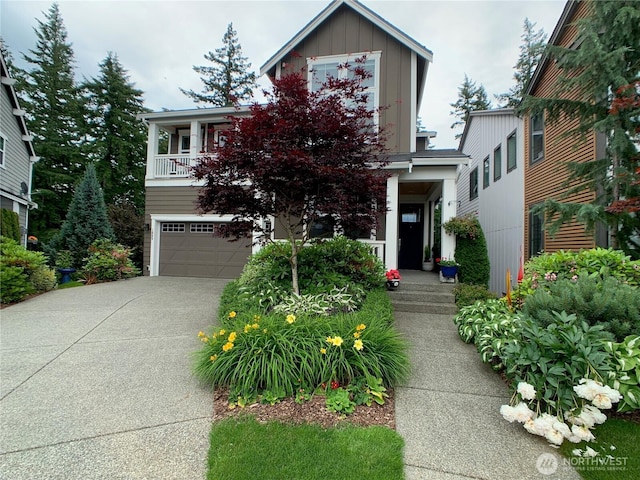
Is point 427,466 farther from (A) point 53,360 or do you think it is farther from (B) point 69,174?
(B) point 69,174

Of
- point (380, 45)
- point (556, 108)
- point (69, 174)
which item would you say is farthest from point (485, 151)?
point (69, 174)

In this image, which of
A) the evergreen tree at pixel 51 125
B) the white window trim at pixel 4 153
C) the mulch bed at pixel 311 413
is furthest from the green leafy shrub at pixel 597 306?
the evergreen tree at pixel 51 125

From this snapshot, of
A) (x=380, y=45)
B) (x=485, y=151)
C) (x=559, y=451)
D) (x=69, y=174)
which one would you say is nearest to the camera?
(x=559, y=451)

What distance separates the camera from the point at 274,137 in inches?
178

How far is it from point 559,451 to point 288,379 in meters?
2.22

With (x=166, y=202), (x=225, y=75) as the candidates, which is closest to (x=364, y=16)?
(x=166, y=202)

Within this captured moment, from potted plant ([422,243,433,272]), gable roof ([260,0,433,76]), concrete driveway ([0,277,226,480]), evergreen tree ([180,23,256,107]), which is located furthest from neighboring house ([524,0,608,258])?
evergreen tree ([180,23,256,107])

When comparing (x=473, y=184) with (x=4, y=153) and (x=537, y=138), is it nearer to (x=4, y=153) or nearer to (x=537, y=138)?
(x=537, y=138)

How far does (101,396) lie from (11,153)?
13758mm

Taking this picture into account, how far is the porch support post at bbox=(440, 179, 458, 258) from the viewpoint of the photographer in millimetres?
7516

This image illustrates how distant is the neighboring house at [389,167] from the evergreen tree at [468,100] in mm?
17897

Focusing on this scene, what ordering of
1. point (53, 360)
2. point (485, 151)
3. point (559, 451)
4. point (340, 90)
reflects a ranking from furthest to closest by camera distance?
point (485, 151) < point (340, 90) < point (53, 360) < point (559, 451)

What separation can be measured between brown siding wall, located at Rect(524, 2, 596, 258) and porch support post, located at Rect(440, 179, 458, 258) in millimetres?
2010

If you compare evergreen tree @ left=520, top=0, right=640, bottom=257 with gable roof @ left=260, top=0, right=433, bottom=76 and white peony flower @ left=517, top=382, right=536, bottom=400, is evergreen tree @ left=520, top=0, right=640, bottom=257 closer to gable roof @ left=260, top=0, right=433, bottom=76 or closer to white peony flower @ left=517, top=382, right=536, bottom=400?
white peony flower @ left=517, top=382, right=536, bottom=400
